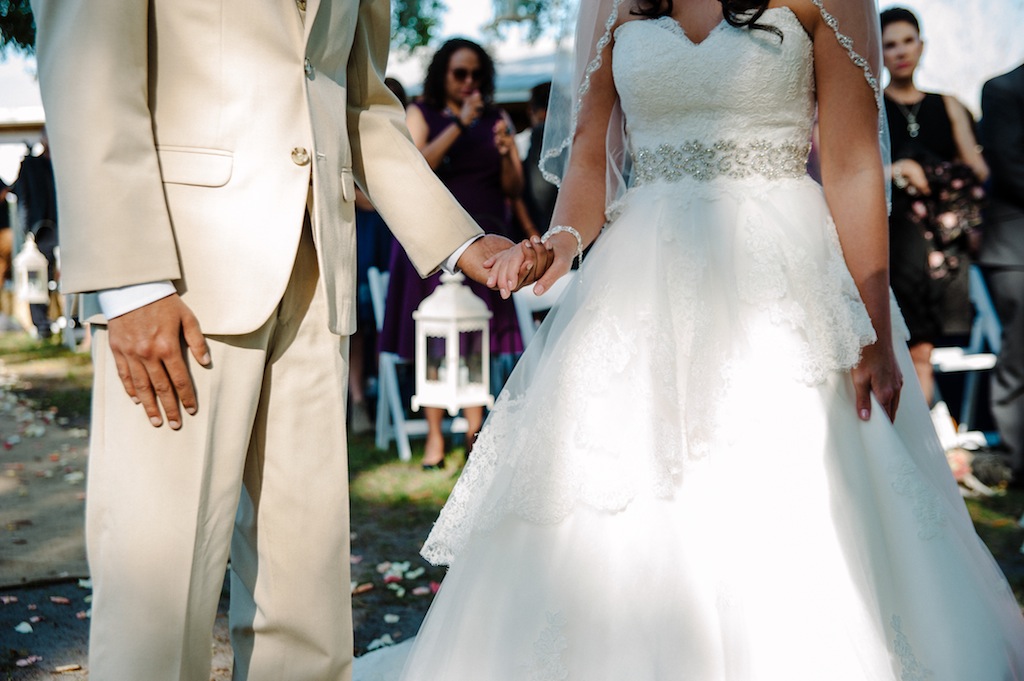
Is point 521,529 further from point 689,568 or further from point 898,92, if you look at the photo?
point 898,92

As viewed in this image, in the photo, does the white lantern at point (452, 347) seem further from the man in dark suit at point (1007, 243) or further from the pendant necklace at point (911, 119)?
the man in dark suit at point (1007, 243)

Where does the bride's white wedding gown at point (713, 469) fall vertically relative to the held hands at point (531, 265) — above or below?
below

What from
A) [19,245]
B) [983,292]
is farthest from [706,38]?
[19,245]

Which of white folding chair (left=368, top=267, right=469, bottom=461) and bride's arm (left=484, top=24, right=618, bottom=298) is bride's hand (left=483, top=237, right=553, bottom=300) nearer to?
bride's arm (left=484, top=24, right=618, bottom=298)

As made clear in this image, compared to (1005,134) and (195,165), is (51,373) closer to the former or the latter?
(1005,134)

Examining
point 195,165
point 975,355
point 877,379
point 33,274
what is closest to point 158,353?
point 195,165

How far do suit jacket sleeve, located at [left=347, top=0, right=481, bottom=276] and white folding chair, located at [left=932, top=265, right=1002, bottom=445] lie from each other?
4991 millimetres

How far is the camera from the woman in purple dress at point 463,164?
5586 mm

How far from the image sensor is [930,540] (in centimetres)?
203

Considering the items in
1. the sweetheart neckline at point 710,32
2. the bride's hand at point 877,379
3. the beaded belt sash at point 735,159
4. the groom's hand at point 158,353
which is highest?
the sweetheart neckline at point 710,32

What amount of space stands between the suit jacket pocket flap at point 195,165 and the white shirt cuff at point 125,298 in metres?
0.22

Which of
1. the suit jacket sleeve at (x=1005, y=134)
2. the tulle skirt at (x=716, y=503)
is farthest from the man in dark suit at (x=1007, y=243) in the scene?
the tulle skirt at (x=716, y=503)

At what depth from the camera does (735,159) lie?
2344 millimetres

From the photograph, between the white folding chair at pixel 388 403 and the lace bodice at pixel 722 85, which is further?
the white folding chair at pixel 388 403
